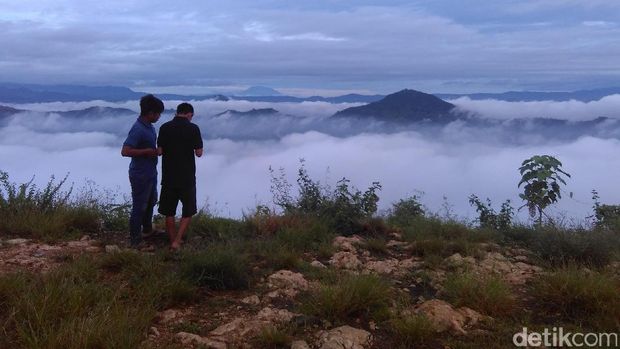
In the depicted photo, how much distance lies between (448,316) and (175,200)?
3.35m

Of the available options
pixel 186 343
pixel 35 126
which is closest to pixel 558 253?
pixel 186 343

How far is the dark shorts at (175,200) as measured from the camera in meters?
6.11

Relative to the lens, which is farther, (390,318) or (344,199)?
(344,199)

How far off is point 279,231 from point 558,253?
10.7 feet

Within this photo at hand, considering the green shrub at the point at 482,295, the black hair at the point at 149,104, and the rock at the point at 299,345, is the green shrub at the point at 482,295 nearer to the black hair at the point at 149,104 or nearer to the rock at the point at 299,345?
the rock at the point at 299,345

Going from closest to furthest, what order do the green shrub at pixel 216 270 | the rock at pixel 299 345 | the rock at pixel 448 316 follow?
the rock at pixel 299 345 → the rock at pixel 448 316 → the green shrub at pixel 216 270

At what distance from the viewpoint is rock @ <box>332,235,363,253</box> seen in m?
6.43

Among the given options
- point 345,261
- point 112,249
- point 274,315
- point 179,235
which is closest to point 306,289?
point 274,315

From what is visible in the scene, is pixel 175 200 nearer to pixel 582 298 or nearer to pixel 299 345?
pixel 299 345

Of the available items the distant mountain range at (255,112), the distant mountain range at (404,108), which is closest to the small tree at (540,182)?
the distant mountain range at (255,112)

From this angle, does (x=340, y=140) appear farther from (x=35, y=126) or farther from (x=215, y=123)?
(x=35, y=126)

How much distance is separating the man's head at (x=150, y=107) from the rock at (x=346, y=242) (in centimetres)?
260

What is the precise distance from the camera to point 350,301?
4.38m

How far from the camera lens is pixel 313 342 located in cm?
396
